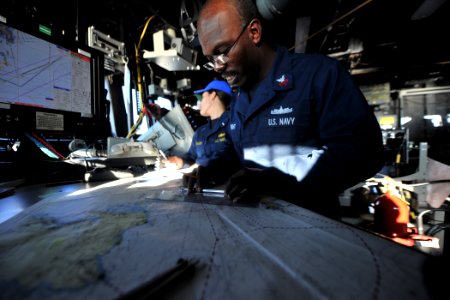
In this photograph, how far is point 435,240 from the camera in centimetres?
161

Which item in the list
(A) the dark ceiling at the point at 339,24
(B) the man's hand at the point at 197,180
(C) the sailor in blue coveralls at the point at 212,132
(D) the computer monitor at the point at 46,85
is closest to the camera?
(B) the man's hand at the point at 197,180

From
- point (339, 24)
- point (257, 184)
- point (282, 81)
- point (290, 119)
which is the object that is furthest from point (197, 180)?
point (339, 24)

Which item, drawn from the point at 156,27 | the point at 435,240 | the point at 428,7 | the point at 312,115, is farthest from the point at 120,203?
the point at 428,7

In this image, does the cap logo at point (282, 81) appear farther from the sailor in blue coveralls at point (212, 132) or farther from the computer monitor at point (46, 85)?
the computer monitor at point (46, 85)

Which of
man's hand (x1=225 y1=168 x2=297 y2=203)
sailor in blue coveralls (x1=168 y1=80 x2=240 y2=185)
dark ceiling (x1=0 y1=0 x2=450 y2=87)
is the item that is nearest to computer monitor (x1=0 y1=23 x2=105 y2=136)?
dark ceiling (x1=0 y1=0 x2=450 y2=87)

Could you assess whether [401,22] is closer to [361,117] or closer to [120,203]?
[361,117]

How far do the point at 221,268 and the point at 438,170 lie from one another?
2886mm

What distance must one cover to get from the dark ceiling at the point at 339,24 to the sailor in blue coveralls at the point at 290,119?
1.00 meters

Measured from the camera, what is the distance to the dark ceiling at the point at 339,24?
1.48 meters

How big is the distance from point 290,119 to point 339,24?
3082mm

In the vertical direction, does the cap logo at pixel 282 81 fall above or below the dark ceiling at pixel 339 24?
below

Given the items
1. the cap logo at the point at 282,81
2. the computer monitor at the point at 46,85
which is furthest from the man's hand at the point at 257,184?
the computer monitor at the point at 46,85

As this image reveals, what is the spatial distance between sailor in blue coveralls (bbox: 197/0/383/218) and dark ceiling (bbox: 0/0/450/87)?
1001 mm

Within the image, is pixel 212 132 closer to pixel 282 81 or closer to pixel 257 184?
pixel 282 81
